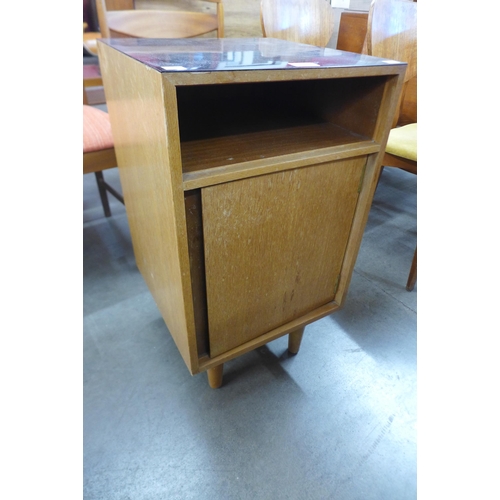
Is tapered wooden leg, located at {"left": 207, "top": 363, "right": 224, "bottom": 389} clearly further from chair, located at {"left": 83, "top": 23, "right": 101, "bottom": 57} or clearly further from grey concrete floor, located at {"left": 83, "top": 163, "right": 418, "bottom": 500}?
chair, located at {"left": 83, "top": 23, "right": 101, "bottom": 57}

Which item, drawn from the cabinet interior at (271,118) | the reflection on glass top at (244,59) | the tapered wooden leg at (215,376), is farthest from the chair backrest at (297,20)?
the tapered wooden leg at (215,376)

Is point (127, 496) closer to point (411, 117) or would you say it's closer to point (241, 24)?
point (411, 117)

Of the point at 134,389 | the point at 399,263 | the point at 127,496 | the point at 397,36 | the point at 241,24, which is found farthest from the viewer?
the point at 241,24

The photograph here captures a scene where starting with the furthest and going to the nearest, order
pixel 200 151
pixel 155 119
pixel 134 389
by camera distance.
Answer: pixel 134 389 < pixel 200 151 < pixel 155 119

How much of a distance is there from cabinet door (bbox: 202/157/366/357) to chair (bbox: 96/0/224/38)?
2.82 feet

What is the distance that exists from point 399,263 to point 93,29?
186 cm

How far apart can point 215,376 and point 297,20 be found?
114cm

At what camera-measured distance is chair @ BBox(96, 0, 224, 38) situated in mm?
1091

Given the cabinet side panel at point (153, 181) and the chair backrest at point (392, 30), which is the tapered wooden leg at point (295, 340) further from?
the chair backrest at point (392, 30)

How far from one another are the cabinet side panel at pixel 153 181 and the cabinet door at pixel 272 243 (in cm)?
5

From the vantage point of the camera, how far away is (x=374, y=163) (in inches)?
27.0

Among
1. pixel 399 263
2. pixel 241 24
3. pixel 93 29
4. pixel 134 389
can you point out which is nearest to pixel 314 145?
pixel 134 389

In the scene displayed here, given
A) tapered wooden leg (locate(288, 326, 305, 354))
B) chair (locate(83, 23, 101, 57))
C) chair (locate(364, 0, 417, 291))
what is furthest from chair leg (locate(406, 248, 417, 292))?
chair (locate(83, 23, 101, 57))

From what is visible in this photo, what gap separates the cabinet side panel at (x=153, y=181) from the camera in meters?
0.49
